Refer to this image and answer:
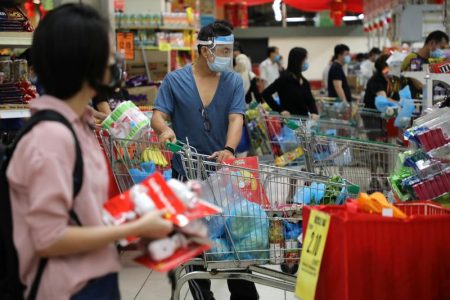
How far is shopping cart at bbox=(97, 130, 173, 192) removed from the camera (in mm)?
3783

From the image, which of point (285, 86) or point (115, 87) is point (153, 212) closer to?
point (115, 87)

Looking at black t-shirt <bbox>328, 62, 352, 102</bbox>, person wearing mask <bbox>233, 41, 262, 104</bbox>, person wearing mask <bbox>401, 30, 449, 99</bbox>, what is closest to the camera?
person wearing mask <bbox>401, 30, 449, 99</bbox>

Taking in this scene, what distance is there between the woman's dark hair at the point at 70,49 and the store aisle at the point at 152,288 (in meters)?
2.84

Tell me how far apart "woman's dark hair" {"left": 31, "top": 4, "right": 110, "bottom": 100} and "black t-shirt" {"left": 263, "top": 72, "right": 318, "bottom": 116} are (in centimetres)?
611

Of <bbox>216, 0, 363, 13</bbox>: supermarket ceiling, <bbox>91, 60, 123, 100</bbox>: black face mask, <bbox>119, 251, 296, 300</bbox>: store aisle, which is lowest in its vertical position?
<bbox>119, 251, 296, 300</bbox>: store aisle

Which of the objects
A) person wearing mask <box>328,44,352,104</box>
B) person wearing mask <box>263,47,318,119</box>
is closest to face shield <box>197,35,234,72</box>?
person wearing mask <box>263,47,318,119</box>

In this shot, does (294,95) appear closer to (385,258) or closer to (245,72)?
(245,72)

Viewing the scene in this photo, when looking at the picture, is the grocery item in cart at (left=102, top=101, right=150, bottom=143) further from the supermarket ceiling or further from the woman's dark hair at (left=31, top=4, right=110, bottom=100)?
the supermarket ceiling

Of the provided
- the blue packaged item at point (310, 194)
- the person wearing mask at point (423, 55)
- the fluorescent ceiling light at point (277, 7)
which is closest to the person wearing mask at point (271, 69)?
the fluorescent ceiling light at point (277, 7)

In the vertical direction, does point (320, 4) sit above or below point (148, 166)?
above

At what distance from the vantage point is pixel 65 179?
188cm

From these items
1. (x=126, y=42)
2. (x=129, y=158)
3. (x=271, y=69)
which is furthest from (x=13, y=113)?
(x=271, y=69)

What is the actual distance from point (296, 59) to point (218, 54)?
380 cm

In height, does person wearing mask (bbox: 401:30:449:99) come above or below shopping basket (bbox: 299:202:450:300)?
above
